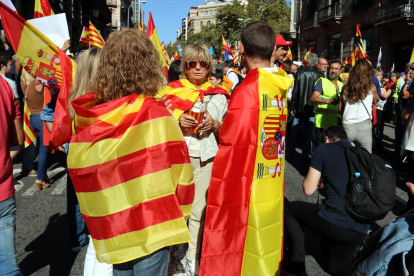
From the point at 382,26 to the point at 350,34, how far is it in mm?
4330

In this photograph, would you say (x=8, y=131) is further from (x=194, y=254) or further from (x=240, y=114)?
(x=194, y=254)

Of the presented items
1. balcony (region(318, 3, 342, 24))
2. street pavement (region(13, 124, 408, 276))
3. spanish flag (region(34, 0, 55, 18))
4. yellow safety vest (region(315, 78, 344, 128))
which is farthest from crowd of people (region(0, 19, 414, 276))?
balcony (region(318, 3, 342, 24))


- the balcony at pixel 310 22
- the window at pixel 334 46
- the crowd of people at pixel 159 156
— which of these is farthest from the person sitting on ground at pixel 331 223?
the balcony at pixel 310 22

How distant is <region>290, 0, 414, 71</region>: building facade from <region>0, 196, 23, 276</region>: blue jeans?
A: 15.6 m

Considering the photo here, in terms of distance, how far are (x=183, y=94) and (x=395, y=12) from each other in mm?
22146

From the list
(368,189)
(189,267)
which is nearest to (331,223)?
(368,189)

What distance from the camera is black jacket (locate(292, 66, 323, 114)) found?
7447 mm

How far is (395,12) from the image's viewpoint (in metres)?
21.5

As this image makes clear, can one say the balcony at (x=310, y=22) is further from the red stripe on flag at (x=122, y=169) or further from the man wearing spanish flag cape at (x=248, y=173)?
the red stripe on flag at (x=122, y=169)

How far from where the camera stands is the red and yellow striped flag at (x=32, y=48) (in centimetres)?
287

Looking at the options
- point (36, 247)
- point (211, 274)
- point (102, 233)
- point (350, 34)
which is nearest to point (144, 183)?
point (102, 233)

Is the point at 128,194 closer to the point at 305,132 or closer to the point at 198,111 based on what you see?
the point at 198,111

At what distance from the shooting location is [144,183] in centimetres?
193

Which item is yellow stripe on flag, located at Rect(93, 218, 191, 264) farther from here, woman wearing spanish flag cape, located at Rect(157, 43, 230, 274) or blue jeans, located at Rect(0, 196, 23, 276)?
woman wearing spanish flag cape, located at Rect(157, 43, 230, 274)
